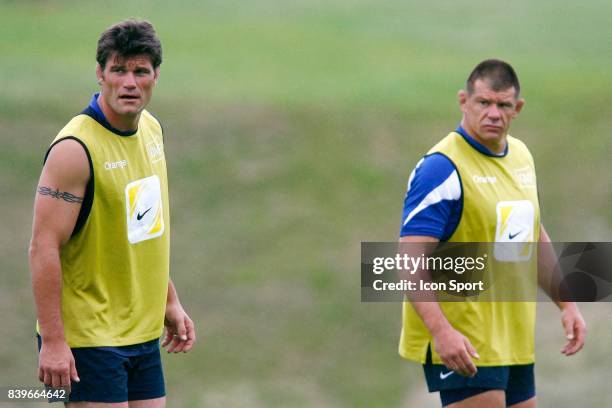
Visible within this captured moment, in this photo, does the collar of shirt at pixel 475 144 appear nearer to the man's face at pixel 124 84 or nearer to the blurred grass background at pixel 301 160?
the man's face at pixel 124 84

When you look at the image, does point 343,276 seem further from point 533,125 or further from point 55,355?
point 55,355

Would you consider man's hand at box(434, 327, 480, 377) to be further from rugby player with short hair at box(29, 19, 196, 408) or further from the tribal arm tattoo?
the tribal arm tattoo

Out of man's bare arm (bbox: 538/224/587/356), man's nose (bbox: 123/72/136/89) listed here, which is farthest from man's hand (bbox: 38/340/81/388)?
man's bare arm (bbox: 538/224/587/356)

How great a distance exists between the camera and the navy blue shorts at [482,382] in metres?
5.56

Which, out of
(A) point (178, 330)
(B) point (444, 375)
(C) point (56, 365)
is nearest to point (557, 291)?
(B) point (444, 375)

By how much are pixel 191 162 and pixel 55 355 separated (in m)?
9.51

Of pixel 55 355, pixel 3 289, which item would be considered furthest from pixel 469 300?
pixel 3 289

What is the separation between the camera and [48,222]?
4.70 metres

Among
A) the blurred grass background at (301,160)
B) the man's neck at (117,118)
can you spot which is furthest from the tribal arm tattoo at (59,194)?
the blurred grass background at (301,160)

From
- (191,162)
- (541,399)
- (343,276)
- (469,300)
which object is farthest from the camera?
(191,162)

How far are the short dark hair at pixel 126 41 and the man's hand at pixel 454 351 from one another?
1.99 metres

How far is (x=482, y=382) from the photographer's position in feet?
18.2

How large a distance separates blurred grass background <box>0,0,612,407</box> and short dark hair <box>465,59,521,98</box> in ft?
15.8

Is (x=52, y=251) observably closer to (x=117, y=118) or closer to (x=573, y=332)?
(x=117, y=118)
